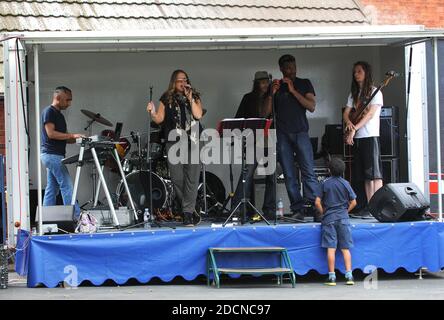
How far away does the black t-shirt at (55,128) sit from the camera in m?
10.5

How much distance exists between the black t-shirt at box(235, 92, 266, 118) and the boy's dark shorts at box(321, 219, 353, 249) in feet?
7.35

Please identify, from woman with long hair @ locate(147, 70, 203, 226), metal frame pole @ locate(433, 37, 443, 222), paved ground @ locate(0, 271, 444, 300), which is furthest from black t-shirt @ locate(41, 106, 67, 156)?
metal frame pole @ locate(433, 37, 443, 222)

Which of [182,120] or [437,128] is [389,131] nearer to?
[437,128]

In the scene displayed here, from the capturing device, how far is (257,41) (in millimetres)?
9844

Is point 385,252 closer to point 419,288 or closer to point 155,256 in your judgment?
point 419,288

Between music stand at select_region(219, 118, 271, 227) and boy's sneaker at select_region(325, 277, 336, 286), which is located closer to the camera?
boy's sneaker at select_region(325, 277, 336, 286)

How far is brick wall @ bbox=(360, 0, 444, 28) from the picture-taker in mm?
13812

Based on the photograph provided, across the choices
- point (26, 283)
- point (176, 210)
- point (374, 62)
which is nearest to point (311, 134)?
point (374, 62)

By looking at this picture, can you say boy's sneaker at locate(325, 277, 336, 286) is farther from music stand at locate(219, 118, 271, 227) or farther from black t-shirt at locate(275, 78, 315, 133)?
black t-shirt at locate(275, 78, 315, 133)

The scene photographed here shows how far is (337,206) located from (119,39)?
117 inches

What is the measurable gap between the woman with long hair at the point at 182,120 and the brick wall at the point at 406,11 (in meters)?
4.58

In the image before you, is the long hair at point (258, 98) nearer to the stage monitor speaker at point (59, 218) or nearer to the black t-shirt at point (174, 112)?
the black t-shirt at point (174, 112)

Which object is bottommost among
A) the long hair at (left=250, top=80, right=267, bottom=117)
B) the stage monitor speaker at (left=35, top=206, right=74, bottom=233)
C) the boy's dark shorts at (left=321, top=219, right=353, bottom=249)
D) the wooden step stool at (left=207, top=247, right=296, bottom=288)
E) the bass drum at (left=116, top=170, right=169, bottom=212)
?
the wooden step stool at (left=207, top=247, right=296, bottom=288)

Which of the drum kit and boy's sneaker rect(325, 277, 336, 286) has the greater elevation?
the drum kit
